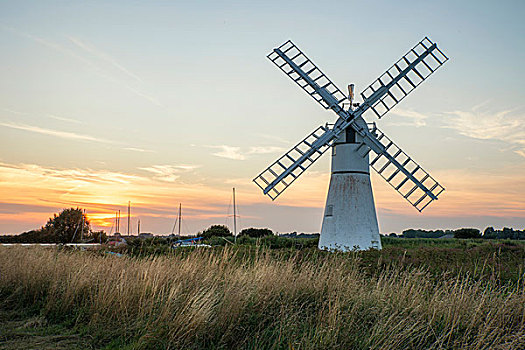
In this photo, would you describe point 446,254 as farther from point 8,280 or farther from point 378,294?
point 8,280

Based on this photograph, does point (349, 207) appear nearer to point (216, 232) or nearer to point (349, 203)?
point (349, 203)

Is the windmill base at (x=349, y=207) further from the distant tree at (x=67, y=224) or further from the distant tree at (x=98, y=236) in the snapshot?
the distant tree at (x=67, y=224)

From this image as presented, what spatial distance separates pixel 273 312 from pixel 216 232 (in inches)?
1218

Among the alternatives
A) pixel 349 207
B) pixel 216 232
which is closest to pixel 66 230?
pixel 216 232

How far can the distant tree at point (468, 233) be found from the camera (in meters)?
38.0

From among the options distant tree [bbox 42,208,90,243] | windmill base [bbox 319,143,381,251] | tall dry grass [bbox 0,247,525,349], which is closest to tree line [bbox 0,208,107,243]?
distant tree [bbox 42,208,90,243]

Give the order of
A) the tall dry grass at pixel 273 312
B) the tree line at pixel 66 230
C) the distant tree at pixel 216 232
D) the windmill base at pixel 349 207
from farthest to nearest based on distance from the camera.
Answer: the tree line at pixel 66 230 < the distant tree at pixel 216 232 < the windmill base at pixel 349 207 < the tall dry grass at pixel 273 312

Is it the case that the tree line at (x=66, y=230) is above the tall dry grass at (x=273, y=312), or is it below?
above

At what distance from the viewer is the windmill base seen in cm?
2056

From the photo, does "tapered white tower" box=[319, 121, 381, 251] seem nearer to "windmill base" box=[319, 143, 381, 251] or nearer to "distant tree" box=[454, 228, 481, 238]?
"windmill base" box=[319, 143, 381, 251]

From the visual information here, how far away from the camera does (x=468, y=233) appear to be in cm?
3834

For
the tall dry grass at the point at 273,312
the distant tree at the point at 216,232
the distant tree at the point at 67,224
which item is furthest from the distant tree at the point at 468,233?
the distant tree at the point at 67,224

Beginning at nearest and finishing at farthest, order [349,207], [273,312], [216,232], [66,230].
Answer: [273,312], [349,207], [216,232], [66,230]

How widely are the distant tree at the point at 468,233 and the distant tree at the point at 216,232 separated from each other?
20.0m
